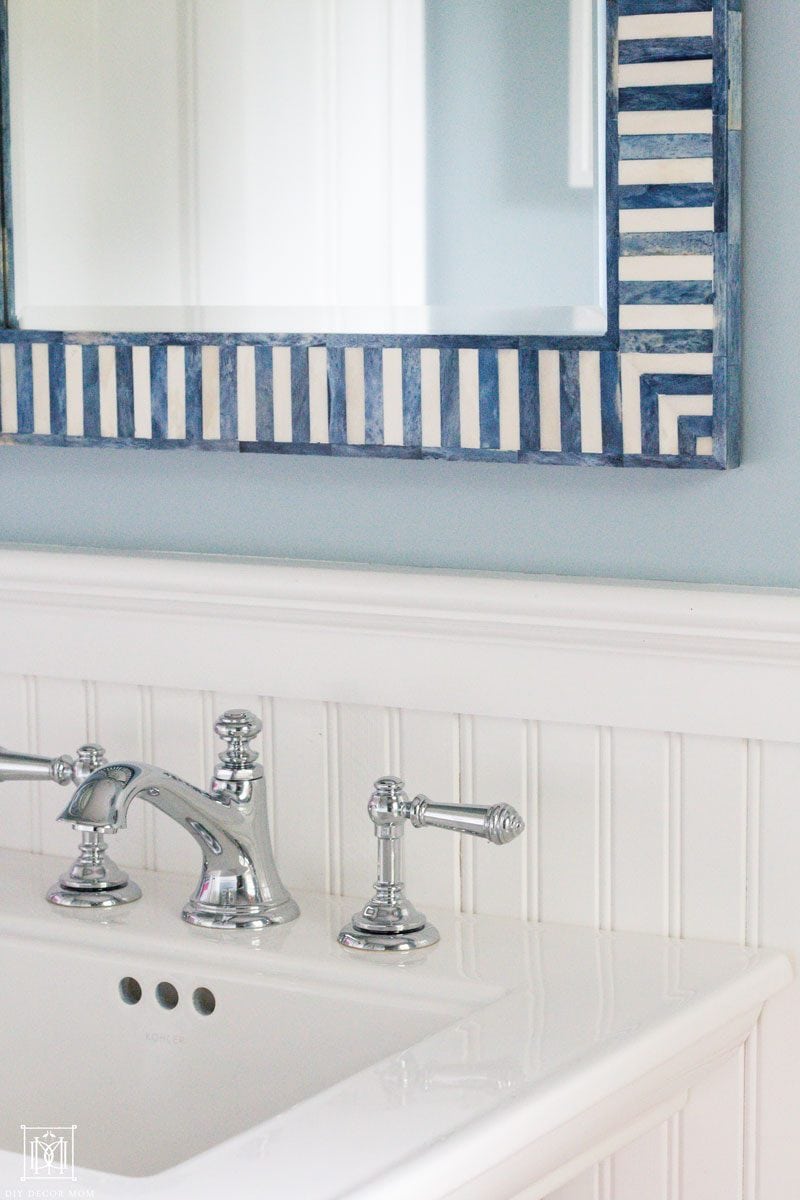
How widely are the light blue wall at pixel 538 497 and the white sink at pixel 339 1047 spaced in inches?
9.9

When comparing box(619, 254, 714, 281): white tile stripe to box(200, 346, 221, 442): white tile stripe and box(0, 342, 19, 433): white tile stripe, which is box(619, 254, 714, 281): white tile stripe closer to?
box(200, 346, 221, 442): white tile stripe

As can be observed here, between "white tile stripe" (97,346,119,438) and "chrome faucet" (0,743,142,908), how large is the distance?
240 millimetres

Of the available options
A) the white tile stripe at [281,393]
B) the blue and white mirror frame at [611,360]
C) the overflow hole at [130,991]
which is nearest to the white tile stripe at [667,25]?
the blue and white mirror frame at [611,360]

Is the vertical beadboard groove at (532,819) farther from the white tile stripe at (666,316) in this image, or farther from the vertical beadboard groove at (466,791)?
the white tile stripe at (666,316)

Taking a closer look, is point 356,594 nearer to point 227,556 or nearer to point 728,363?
point 227,556

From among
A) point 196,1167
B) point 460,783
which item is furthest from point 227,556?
point 196,1167

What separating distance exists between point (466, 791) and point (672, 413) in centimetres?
30

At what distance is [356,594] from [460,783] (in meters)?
0.15

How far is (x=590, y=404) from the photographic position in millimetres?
1128

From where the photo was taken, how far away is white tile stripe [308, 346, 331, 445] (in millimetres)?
1216

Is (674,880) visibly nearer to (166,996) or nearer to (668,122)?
(166,996)

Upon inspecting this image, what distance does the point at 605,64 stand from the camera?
1096mm

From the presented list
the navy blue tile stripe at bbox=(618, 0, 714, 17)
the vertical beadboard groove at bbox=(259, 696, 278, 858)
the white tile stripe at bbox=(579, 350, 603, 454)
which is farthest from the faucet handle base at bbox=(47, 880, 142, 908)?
the navy blue tile stripe at bbox=(618, 0, 714, 17)

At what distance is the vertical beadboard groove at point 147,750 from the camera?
1332 mm
